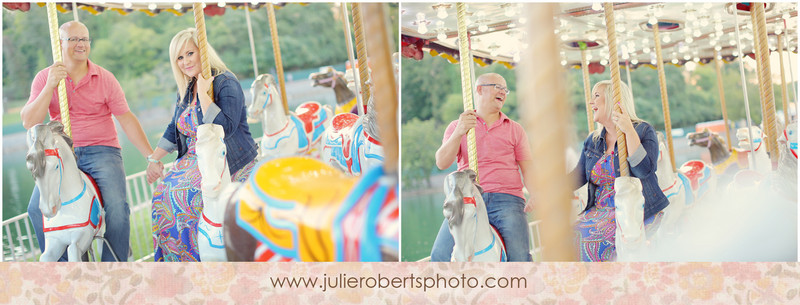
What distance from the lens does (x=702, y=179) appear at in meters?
2.63

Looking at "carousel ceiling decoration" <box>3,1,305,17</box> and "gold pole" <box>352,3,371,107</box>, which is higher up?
"carousel ceiling decoration" <box>3,1,305,17</box>

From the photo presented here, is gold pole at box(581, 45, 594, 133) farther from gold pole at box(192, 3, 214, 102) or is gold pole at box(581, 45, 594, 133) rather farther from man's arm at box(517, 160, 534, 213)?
gold pole at box(192, 3, 214, 102)

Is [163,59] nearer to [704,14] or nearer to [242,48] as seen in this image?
[242,48]

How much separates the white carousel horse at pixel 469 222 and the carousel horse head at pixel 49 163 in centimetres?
119

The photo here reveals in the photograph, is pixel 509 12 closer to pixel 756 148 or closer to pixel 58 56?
pixel 756 148

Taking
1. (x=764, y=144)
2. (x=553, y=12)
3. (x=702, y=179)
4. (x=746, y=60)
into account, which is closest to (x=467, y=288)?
(x=702, y=179)

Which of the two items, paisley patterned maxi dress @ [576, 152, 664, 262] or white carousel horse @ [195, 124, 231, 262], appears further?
paisley patterned maxi dress @ [576, 152, 664, 262]

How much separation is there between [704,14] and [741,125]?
1.48 feet

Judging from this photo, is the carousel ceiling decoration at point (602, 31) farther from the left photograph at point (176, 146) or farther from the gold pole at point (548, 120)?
the gold pole at point (548, 120)

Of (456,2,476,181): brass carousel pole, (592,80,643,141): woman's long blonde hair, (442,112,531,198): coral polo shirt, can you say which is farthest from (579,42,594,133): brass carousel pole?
(456,2,476,181): brass carousel pole

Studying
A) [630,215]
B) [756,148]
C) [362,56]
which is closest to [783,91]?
[756,148]

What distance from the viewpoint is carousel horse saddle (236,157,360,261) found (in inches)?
80.7

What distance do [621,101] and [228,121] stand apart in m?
1.28

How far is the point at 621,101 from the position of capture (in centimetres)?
230
